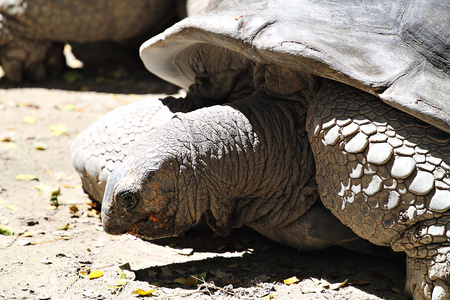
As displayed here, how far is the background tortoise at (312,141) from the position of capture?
211 cm

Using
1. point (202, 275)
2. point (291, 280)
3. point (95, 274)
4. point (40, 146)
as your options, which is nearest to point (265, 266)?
point (291, 280)

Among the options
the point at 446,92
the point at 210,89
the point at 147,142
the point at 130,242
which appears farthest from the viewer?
the point at 210,89

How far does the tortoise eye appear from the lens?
2371 millimetres

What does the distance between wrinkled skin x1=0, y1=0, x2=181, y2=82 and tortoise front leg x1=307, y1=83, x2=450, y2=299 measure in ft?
12.9

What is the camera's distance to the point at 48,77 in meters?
6.16

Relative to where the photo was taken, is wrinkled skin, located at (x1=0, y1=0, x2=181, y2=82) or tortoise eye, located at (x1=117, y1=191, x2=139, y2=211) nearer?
tortoise eye, located at (x1=117, y1=191, x2=139, y2=211)

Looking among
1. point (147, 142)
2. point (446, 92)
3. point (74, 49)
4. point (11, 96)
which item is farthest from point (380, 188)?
point (74, 49)

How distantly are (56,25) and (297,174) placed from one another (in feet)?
12.8

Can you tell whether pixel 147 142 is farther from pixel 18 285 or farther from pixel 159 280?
pixel 18 285

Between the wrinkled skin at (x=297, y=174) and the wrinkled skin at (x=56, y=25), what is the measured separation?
3.05m

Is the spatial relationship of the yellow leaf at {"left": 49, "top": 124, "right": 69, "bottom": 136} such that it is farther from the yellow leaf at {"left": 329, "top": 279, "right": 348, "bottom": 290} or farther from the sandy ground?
the yellow leaf at {"left": 329, "top": 279, "right": 348, "bottom": 290}

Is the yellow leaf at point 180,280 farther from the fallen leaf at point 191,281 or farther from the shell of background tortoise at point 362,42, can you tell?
the shell of background tortoise at point 362,42

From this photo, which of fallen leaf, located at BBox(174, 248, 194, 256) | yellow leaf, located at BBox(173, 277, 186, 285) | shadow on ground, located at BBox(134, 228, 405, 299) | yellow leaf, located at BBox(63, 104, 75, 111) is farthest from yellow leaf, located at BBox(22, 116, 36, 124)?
yellow leaf, located at BBox(173, 277, 186, 285)

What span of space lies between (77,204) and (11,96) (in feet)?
8.38
